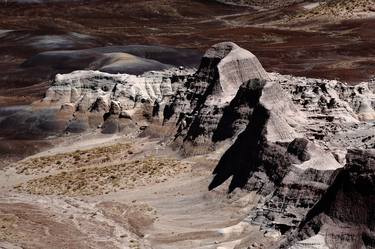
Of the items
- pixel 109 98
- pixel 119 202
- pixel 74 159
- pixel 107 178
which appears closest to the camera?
pixel 119 202

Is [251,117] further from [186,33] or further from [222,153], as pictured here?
[186,33]

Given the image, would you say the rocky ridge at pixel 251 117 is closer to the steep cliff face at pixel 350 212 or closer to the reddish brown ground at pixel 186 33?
the steep cliff face at pixel 350 212

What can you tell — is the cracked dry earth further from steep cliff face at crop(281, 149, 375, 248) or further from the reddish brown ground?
the reddish brown ground

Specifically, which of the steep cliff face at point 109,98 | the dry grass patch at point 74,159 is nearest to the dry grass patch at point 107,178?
the dry grass patch at point 74,159

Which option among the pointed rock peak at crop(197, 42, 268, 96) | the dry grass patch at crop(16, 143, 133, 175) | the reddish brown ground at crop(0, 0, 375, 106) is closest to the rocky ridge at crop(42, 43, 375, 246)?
the pointed rock peak at crop(197, 42, 268, 96)

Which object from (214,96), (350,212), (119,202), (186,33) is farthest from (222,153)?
(186,33)

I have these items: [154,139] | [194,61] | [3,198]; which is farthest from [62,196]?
[194,61]
